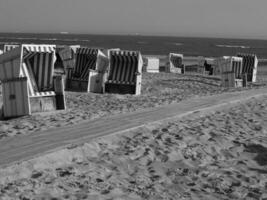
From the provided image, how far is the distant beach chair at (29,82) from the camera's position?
1001 cm

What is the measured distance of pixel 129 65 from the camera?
1528 cm

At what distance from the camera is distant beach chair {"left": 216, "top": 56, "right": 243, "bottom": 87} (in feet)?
62.6

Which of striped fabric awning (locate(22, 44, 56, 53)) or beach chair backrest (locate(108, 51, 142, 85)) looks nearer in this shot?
striped fabric awning (locate(22, 44, 56, 53))

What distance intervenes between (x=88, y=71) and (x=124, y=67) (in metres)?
1.12

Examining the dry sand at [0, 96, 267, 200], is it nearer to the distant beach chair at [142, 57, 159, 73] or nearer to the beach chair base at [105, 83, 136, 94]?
the beach chair base at [105, 83, 136, 94]

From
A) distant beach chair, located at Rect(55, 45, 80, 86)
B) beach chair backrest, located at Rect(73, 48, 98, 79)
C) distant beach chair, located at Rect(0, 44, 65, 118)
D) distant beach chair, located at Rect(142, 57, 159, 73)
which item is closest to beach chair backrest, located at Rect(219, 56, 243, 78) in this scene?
distant beach chair, located at Rect(55, 45, 80, 86)

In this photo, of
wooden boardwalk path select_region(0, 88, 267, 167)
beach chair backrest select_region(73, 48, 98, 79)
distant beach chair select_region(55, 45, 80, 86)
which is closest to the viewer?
wooden boardwalk path select_region(0, 88, 267, 167)

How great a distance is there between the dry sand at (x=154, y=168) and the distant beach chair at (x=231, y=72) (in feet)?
32.8

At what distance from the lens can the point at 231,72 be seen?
19.0 m

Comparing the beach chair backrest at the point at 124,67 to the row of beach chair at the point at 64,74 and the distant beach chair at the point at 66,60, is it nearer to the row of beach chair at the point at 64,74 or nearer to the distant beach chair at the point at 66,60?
the row of beach chair at the point at 64,74

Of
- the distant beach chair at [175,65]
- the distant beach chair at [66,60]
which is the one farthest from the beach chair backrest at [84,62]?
the distant beach chair at [175,65]

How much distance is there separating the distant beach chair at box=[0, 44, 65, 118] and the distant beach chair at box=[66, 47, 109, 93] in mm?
3619

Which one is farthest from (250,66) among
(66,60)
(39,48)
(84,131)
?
(84,131)

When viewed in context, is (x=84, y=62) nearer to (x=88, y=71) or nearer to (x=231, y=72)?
(x=88, y=71)
